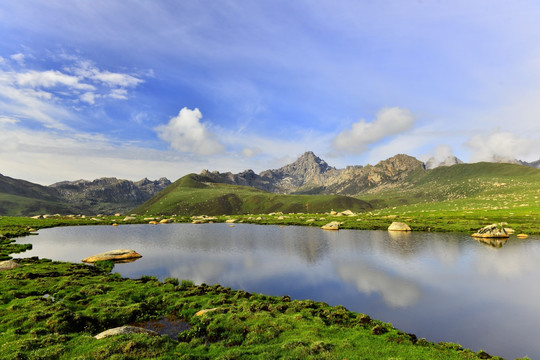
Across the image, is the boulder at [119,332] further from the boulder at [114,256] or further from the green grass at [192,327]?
the boulder at [114,256]

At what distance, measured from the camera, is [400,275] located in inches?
1953

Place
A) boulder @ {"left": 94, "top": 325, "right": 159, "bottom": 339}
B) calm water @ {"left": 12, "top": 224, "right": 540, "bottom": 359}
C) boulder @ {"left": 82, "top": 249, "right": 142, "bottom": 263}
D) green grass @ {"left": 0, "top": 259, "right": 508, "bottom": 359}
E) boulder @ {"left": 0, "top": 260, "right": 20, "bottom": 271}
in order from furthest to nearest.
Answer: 1. boulder @ {"left": 82, "top": 249, "right": 142, "bottom": 263}
2. boulder @ {"left": 0, "top": 260, "right": 20, "bottom": 271}
3. calm water @ {"left": 12, "top": 224, "right": 540, "bottom": 359}
4. boulder @ {"left": 94, "top": 325, "right": 159, "bottom": 339}
5. green grass @ {"left": 0, "top": 259, "right": 508, "bottom": 359}

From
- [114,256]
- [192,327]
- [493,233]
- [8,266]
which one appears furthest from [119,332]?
[493,233]

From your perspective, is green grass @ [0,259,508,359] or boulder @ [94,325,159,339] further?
boulder @ [94,325,159,339]

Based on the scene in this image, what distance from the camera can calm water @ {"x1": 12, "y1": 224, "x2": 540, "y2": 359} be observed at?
30.1 m

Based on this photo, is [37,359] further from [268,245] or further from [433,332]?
[268,245]

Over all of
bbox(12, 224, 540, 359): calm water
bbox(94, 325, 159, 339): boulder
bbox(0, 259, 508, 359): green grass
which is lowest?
bbox(12, 224, 540, 359): calm water

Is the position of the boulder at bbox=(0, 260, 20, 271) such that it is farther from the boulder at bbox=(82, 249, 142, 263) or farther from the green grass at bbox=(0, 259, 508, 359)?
the boulder at bbox=(82, 249, 142, 263)

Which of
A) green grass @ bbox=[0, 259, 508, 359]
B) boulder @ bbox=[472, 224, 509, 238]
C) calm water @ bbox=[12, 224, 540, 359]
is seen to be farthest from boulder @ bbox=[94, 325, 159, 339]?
boulder @ bbox=[472, 224, 509, 238]

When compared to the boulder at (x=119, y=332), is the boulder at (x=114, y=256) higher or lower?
lower

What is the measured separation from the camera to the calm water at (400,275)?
30094 mm

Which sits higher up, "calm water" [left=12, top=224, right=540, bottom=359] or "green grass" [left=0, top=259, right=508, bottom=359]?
"green grass" [left=0, top=259, right=508, bottom=359]

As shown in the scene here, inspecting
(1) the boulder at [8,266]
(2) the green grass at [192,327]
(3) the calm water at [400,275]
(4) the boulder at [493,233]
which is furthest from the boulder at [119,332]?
(4) the boulder at [493,233]

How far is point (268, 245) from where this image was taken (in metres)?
87.3
